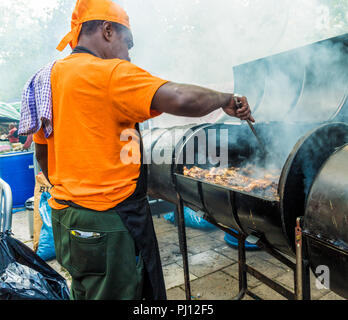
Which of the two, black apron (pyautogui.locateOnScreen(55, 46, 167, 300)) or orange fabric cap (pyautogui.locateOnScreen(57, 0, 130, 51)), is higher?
orange fabric cap (pyautogui.locateOnScreen(57, 0, 130, 51))

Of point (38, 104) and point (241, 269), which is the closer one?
point (38, 104)

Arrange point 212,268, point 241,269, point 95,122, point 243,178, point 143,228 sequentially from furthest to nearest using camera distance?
point 212,268 → point 241,269 → point 243,178 → point 143,228 → point 95,122

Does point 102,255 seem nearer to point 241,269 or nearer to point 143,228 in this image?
point 143,228

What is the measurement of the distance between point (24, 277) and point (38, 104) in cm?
145

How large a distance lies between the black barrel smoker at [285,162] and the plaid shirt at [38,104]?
125 cm

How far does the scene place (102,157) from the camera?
4.75ft

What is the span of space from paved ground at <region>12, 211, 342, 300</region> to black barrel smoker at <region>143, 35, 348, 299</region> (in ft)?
1.12

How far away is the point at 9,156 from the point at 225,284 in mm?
5207

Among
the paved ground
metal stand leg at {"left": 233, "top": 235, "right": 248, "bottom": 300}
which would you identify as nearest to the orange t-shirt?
metal stand leg at {"left": 233, "top": 235, "right": 248, "bottom": 300}

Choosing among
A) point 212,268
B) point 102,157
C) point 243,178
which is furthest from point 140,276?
point 212,268

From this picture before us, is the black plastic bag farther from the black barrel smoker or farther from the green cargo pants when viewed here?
the black barrel smoker

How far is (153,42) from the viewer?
238 inches

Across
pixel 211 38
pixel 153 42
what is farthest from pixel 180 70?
pixel 211 38

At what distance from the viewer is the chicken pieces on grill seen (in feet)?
6.94
